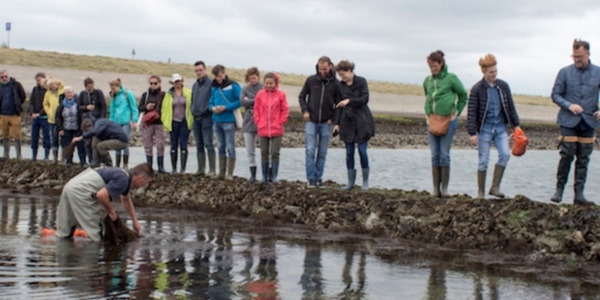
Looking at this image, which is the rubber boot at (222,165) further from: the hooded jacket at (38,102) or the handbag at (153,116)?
the hooded jacket at (38,102)

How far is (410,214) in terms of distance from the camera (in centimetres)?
1357

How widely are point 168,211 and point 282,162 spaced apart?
16622mm

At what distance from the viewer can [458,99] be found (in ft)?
46.1

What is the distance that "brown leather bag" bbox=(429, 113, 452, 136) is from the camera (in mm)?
13750

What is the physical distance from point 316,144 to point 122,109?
5259mm

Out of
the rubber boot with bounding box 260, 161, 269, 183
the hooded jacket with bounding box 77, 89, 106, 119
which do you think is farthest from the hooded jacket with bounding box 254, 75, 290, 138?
the hooded jacket with bounding box 77, 89, 106, 119

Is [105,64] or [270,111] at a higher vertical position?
[105,64]

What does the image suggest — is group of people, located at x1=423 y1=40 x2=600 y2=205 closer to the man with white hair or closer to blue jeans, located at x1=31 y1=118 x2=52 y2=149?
blue jeans, located at x1=31 y1=118 x2=52 y2=149

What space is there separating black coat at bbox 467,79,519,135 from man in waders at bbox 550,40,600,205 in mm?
757

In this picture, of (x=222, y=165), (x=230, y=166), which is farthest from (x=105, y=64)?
(x=230, y=166)

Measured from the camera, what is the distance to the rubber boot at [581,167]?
12781 millimetres

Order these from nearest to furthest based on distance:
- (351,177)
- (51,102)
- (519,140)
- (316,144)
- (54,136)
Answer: (519,140), (351,177), (316,144), (51,102), (54,136)

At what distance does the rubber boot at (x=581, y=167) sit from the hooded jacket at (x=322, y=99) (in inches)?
169

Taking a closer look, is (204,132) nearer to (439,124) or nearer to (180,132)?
(180,132)
